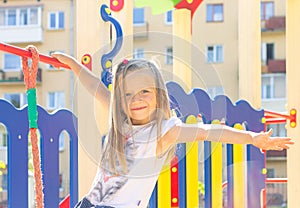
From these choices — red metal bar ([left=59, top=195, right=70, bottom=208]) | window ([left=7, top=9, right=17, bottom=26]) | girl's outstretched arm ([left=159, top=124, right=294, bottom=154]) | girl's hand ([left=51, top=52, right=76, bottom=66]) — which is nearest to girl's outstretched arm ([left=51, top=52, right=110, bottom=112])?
girl's hand ([left=51, top=52, right=76, bottom=66])

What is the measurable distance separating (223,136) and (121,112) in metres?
0.31

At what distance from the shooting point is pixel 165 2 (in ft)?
11.5

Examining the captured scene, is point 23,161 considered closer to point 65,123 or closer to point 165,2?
point 65,123

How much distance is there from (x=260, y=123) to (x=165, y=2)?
0.83 meters

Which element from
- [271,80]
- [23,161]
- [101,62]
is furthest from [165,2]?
[271,80]

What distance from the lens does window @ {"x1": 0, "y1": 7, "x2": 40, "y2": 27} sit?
19.2 meters

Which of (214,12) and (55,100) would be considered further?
(55,100)

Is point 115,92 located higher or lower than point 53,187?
higher

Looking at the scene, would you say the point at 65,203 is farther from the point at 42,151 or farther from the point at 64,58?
the point at 64,58

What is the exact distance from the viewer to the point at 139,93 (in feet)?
6.37

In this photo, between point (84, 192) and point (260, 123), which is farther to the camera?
point (260, 123)

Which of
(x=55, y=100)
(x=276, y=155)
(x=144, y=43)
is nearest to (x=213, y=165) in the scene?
(x=144, y=43)

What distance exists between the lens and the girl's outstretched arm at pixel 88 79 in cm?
208

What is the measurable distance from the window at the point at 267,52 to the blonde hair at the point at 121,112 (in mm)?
16439
